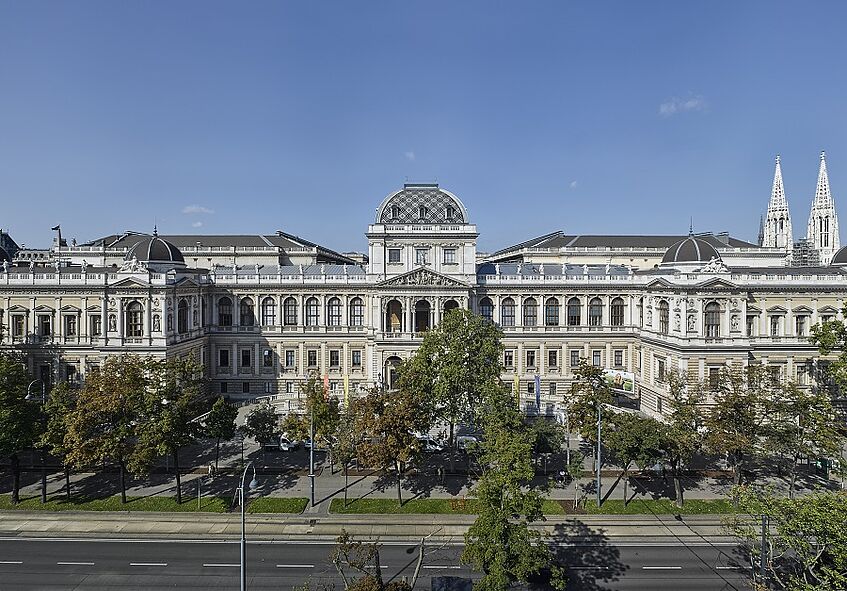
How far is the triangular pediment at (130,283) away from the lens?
65.1 metres

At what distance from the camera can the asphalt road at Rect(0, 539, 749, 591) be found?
100ft

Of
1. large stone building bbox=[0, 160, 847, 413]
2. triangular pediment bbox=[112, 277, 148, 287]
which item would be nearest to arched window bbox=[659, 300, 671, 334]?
large stone building bbox=[0, 160, 847, 413]

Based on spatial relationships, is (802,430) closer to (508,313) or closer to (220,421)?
(508,313)

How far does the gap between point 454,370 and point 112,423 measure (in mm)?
25815

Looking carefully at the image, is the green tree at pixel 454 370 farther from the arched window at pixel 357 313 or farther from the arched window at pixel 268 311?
the arched window at pixel 268 311

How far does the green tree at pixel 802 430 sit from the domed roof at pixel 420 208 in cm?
4324

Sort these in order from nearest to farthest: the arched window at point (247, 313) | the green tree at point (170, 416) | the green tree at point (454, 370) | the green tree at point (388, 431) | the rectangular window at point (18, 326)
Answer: the green tree at point (170, 416), the green tree at point (388, 431), the green tree at point (454, 370), the rectangular window at point (18, 326), the arched window at point (247, 313)

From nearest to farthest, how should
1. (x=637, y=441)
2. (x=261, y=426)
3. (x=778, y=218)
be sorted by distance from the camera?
(x=637, y=441) < (x=261, y=426) < (x=778, y=218)

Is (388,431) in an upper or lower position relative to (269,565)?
upper

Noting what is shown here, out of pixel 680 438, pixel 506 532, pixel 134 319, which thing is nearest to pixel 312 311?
pixel 134 319

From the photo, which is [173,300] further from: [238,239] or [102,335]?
[238,239]

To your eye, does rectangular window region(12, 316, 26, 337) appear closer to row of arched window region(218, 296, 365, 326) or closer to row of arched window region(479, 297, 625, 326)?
row of arched window region(218, 296, 365, 326)

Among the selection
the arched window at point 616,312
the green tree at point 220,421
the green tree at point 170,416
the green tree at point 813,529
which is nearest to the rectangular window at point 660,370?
the arched window at point 616,312

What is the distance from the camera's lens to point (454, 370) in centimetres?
4597
